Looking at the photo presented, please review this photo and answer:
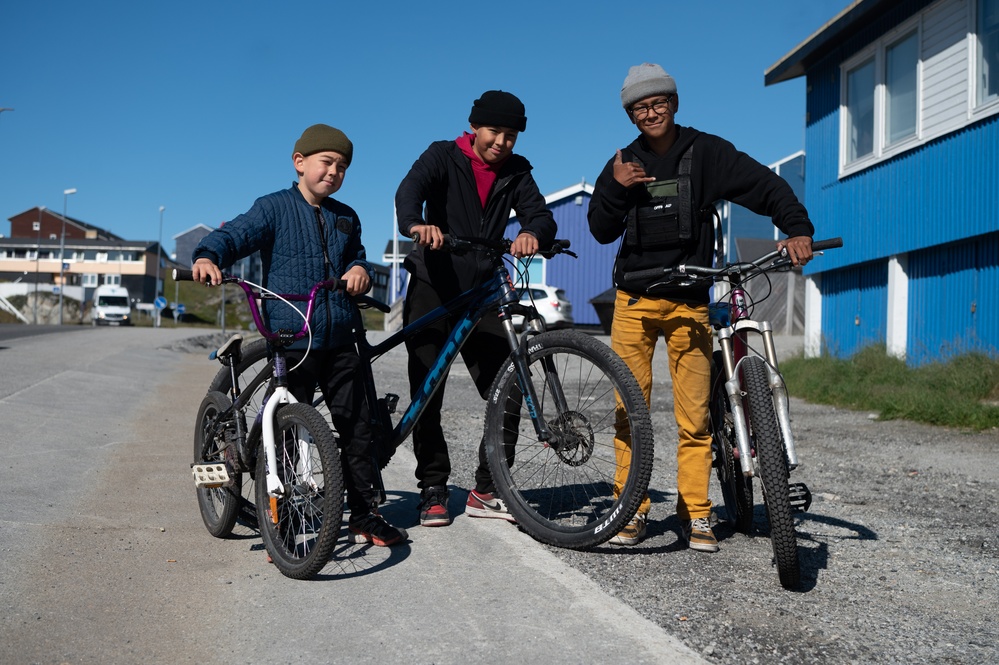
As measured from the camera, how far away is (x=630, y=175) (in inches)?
155

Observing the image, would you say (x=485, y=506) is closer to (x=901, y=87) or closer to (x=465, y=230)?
(x=465, y=230)

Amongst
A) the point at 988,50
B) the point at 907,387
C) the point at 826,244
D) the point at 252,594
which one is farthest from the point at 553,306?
the point at 252,594

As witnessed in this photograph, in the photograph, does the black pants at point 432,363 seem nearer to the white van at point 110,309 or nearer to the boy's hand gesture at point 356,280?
the boy's hand gesture at point 356,280

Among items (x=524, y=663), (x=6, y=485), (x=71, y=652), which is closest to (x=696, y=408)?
(x=524, y=663)

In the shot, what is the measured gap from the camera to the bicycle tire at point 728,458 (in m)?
4.11

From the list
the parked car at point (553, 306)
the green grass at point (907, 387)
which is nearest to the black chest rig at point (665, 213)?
the green grass at point (907, 387)

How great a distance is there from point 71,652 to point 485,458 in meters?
2.10

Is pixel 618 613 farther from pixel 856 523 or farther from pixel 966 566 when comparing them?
pixel 856 523

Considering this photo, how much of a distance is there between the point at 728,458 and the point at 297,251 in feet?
6.71

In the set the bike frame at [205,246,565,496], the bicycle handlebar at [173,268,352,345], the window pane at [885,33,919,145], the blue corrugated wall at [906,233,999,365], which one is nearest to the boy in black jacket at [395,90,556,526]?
the bike frame at [205,246,565,496]

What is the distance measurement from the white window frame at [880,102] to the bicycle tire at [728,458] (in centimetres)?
937

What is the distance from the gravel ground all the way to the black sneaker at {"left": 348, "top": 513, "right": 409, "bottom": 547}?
0.69 meters

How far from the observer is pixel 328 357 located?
4012 mm

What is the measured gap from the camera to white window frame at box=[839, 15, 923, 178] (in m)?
12.1
